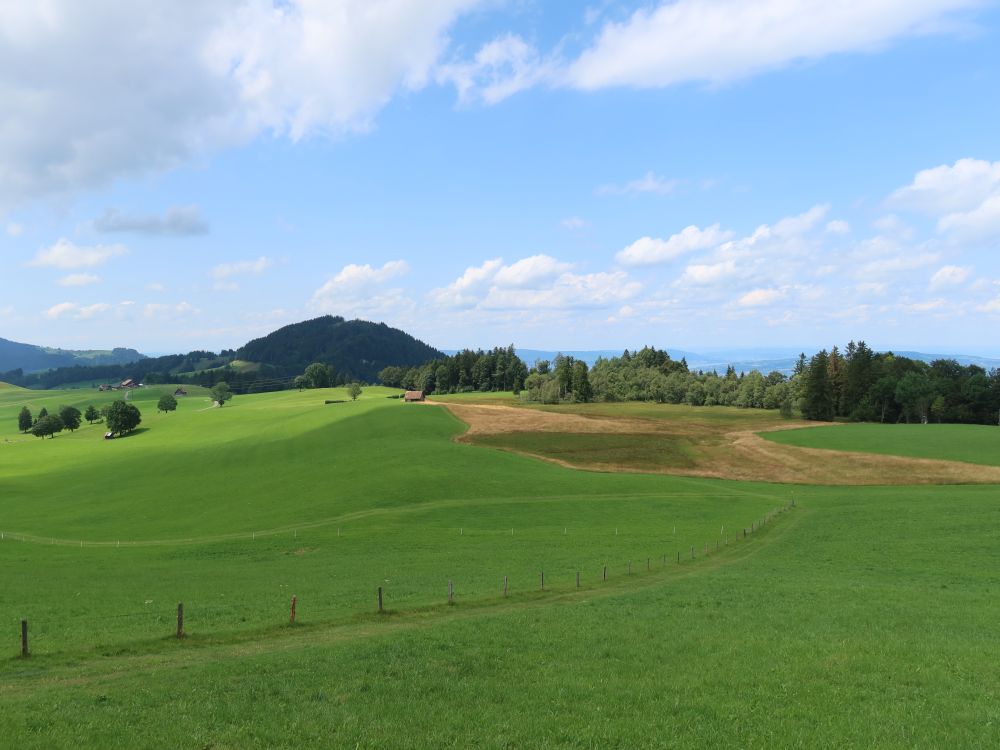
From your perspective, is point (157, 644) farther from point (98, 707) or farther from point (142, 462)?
point (142, 462)

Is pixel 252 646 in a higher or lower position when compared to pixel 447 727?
lower

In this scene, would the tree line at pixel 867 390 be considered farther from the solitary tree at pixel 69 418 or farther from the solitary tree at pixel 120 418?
the solitary tree at pixel 69 418

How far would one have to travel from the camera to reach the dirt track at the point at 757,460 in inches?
2714

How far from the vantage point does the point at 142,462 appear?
3376 inches

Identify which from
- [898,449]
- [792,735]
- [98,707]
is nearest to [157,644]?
[98,707]

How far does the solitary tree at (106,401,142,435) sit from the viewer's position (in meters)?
120

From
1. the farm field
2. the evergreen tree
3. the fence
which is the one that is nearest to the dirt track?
the farm field

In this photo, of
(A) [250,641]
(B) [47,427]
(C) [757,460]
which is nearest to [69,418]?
(B) [47,427]

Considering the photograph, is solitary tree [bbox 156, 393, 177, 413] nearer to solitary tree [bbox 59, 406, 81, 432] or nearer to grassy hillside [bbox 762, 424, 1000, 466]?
solitary tree [bbox 59, 406, 81, 432]

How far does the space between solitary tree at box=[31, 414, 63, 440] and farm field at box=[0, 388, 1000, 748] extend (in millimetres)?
82234

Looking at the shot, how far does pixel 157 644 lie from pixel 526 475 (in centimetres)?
5287

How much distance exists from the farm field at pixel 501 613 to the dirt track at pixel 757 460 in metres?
5.20

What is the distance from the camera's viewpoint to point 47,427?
13575cm

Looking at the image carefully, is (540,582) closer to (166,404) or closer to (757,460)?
(757,460)
